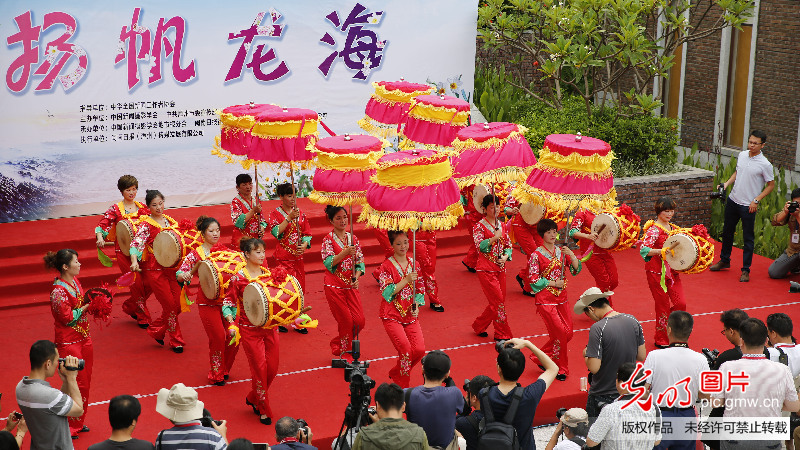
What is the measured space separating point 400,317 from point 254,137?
2340mm

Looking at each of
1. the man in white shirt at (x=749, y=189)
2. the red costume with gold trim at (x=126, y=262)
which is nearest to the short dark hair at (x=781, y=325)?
the man in white shirt at (x=749, y=189)

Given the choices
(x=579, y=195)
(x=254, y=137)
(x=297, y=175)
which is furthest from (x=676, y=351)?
(x=297, y=175)

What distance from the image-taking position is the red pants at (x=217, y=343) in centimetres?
887

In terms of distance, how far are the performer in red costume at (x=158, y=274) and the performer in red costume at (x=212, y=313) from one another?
0.81 metres

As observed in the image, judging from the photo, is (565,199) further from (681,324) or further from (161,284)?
(161,284)

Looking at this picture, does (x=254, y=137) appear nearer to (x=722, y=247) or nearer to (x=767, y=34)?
(x=722, y=247)

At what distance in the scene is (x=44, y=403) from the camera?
6.38 metres

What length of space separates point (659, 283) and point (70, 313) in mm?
5799

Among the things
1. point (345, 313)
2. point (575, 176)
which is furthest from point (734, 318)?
point (345, 313)

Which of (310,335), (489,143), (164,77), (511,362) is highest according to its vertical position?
(164,77)

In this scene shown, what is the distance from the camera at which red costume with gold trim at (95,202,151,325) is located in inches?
391

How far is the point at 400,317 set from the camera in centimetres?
873

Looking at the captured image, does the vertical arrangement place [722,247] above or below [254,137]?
below

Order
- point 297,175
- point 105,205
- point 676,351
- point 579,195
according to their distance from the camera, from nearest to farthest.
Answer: point 676,351 < point 579,195 < point 105,205 < point 297,175
